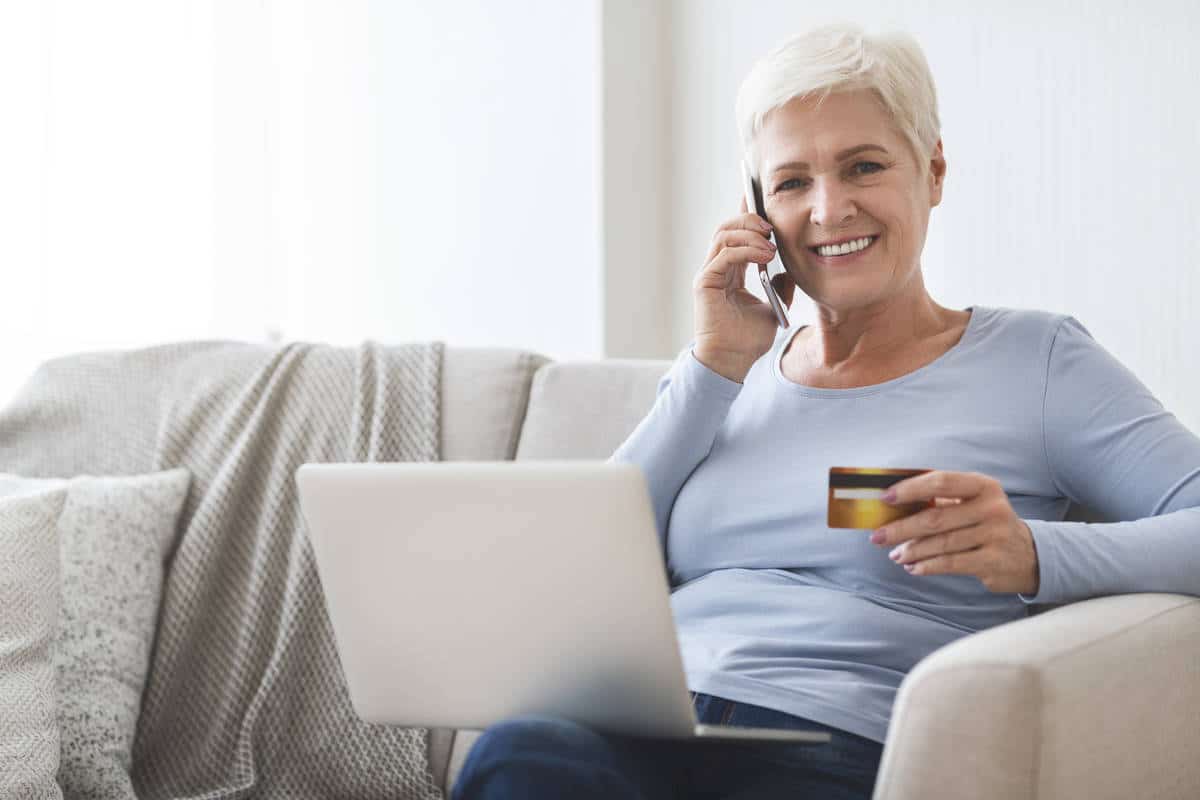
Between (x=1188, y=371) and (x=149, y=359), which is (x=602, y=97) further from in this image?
(x=1188, y=371)

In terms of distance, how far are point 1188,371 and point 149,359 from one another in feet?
4.91

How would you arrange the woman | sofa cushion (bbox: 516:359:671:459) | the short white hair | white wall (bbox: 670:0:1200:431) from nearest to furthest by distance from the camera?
the woman, the short white hair, white wall (bbox: 670:0:1200:431), sofa cushion (bbox: 516:359:671:459)

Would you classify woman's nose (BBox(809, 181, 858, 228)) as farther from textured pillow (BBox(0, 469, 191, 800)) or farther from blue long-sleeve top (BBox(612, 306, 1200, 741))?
textured pillow (BBox(0, 469, 191, 800))

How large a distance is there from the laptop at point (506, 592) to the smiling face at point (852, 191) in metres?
0.56

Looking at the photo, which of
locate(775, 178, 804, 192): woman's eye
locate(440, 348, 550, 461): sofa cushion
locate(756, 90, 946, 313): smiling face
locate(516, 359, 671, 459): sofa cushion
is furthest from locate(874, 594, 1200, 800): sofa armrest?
locate(440, 348, 550, 461): sofa cushion

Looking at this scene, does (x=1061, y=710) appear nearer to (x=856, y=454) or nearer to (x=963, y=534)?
(x=963, y=534)

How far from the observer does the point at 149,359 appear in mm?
1954

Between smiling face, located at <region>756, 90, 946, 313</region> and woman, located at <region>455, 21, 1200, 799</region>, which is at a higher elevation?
smiling face, located at <region>756, 90, 946, 313</region>

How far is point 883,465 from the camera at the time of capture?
131 centimetres

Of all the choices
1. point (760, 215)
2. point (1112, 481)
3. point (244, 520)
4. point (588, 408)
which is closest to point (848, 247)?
point (760, 215)

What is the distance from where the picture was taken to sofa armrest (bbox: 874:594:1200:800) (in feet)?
2.98

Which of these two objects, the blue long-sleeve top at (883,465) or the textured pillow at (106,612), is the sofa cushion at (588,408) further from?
the textured pillow at (106,612)

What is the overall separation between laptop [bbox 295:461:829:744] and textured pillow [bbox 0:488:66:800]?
51 centimetres

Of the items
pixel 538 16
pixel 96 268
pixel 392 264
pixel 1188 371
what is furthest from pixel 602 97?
pixel 1188 371
